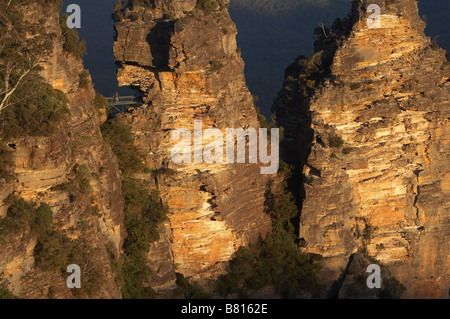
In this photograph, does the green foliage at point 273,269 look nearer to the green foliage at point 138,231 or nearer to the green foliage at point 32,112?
the green foliage at point 138,231

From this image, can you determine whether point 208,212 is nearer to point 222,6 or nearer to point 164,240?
point 164,240

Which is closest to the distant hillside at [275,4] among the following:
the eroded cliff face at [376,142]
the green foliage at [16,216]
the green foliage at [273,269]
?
the eroded cliff face at [376,142]

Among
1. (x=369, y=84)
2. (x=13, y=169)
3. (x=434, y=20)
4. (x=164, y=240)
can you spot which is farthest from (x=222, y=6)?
(x=434, y=20)

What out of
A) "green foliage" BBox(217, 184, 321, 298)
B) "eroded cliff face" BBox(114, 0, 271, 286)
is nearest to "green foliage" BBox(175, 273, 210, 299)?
"eroded cliff face" BBox(114, 0, 271, 286)

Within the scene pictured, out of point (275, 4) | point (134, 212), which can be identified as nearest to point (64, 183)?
point (134, 212)

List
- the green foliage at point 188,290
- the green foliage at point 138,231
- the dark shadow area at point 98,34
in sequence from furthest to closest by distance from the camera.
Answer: the dark shadow area at point 98,34, the green foliage at point 188,290, the green foliage at point 138,231

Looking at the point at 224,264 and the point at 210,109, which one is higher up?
the point at 210,109

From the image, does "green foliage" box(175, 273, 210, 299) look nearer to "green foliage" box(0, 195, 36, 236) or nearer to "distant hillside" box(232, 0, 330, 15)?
"green foliage" box(0, 195, 36, 236)

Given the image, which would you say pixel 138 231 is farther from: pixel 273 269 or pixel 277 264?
pixel 277 264
